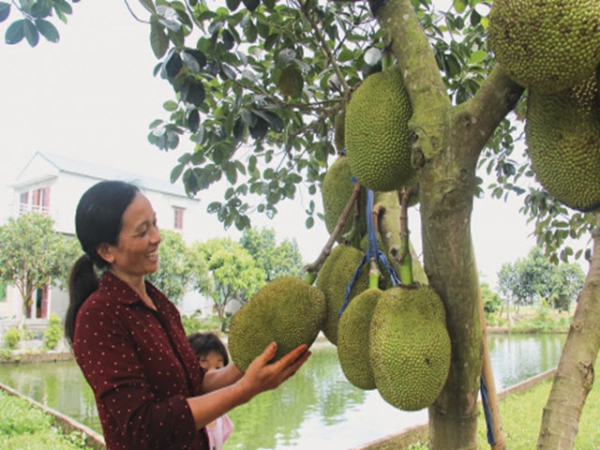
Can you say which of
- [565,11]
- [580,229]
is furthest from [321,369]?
[565,11]

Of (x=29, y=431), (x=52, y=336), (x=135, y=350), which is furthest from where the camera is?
(x=52, y=336)

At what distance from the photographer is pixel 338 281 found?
3.95ft

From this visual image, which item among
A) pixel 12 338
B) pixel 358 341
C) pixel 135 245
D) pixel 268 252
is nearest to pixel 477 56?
pixel 358 341

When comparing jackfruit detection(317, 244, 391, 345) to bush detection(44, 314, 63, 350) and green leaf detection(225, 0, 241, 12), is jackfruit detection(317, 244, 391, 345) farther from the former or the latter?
bush detection(44, 314, 63, 350)

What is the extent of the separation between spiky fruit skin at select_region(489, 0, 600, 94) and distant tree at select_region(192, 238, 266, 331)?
1561 centimetres

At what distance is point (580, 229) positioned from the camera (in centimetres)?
306

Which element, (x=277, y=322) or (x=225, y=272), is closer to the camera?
(x=277, y=322)

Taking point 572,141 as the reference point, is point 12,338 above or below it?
below

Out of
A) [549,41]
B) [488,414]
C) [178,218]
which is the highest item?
[178,218]

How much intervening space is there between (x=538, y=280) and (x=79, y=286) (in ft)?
90.0

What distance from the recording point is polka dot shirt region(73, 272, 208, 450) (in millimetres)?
983

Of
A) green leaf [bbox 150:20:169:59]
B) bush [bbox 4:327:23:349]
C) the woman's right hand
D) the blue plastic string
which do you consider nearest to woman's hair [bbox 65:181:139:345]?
green leaf [bbox 150:20:169:59]

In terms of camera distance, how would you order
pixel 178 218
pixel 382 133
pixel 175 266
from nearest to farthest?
pixel 382 133, pixel 175 266, pixel 178 218

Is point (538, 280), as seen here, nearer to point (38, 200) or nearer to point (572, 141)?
point (38, 200)
